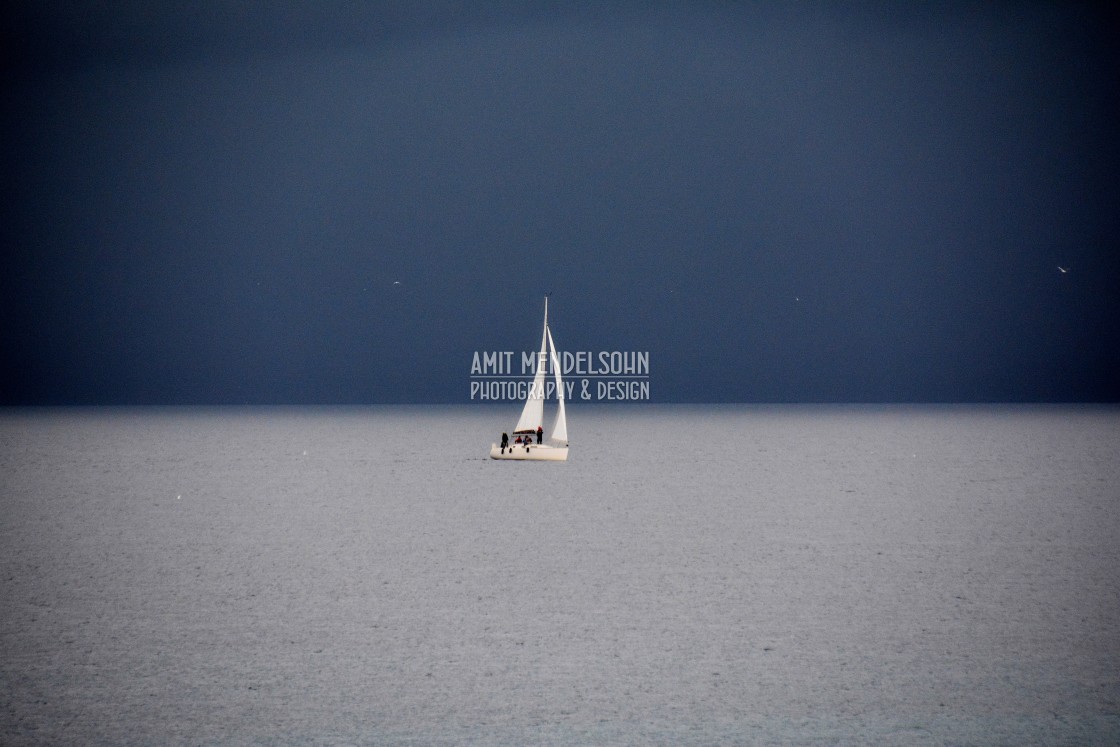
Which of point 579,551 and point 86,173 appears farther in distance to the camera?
point 86,173

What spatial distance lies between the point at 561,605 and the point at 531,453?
24.0 feet

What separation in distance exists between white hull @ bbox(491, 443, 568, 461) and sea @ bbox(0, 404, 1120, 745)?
0.98 meters

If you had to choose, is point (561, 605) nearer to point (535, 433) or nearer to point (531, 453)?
point (531, 453)

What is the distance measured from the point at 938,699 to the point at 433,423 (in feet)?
50.1

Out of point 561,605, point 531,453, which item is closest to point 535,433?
point 531,453

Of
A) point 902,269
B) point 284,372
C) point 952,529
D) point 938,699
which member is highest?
point 902,269

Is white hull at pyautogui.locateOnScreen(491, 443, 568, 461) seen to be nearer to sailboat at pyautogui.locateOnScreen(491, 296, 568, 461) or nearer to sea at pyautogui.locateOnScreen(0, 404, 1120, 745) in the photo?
sailboat at pyautogui.locateOnScreen(491, 296, 568, 461)

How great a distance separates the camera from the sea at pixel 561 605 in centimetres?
319

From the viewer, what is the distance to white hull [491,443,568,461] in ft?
39.0

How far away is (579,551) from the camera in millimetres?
6055

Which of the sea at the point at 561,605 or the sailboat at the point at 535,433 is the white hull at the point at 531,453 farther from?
the sea at the point at 561,605

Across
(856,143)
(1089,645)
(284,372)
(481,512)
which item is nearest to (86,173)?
(284,372)

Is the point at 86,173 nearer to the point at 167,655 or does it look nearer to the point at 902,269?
the point at 902,269

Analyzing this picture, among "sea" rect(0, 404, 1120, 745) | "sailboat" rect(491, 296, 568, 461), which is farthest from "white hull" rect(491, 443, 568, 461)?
"sea" rect(0, 404, 1120, 745)
